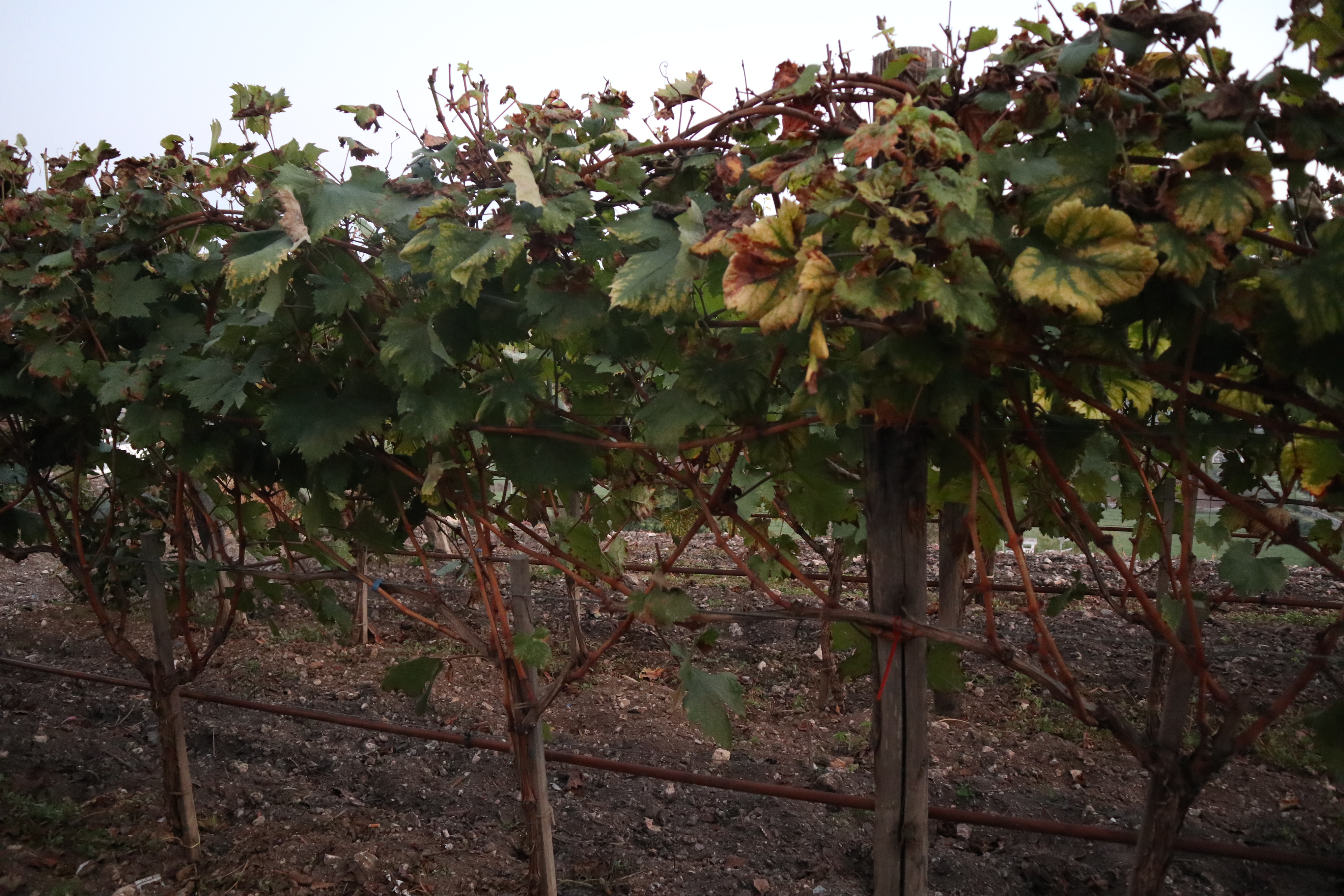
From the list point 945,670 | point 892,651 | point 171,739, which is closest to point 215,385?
point 892,651

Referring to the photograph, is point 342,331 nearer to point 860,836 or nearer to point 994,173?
point 994,173

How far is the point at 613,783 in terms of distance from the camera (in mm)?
3832

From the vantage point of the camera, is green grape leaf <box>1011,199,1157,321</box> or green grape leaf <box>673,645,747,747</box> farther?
green grape leaf <box>673,645,747,747</box>

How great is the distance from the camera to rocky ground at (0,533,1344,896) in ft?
9.90

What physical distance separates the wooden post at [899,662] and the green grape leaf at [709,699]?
0.30 metres

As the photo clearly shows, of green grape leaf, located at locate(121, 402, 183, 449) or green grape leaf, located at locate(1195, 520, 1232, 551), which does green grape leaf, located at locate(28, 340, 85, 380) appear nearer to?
green grape leaf, located at locate(121, 402, 183, 449)

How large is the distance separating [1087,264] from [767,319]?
37 cm

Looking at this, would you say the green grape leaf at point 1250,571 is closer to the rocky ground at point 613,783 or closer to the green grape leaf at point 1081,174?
the rocky ground at point 613,783

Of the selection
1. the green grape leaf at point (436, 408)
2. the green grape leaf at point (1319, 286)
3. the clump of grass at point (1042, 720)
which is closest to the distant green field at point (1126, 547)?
the clump of grass at point (1042, 720)

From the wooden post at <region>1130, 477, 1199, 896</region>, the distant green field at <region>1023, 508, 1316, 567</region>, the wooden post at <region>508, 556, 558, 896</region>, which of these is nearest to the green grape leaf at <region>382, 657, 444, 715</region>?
the wooden post at <region>508, 556, 558, 896</region>

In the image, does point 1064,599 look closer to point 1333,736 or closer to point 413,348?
point 1333,736

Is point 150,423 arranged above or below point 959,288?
above

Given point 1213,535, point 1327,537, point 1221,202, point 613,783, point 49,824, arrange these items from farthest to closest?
point 613,783 → point 1213,535 → point 49,824 → point 1327,537 → point 1221,202

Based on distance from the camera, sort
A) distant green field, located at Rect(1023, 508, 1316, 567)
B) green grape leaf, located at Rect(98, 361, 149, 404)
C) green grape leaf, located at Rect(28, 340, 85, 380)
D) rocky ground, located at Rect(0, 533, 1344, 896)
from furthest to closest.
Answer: distant green field, located at Rect(1023, 508, 1316, 567) → rocky ground, located at Rect(0, 533, 1344, 896) → green grape leaf, located at Rect(28, 340, 85, 380) → green grape leaf, located at Rect(98, 361, 149, 404)
